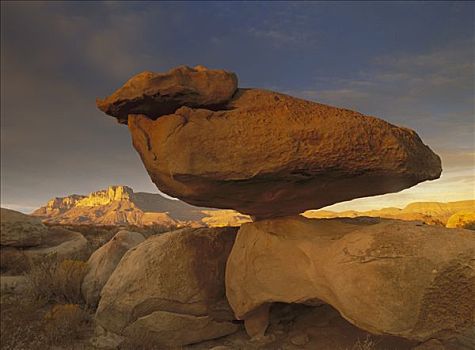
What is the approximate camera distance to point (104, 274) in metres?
8.52

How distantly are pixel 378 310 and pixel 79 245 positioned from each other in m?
12.6

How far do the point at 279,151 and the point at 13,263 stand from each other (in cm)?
1160

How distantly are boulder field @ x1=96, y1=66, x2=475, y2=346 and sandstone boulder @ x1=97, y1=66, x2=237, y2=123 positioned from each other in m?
0.02

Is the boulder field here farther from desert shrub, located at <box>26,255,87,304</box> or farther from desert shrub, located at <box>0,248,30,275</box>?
desert shrub, located at <box>0,248,30,275</box>

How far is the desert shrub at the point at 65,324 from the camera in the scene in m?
6.17

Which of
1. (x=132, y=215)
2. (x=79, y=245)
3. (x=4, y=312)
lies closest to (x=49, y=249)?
(x=79, y=245)

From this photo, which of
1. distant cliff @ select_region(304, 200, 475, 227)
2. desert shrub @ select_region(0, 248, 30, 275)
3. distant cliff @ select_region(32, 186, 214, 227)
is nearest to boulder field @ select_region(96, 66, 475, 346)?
distant cliff @ select_region(304, 200, 475, 227)

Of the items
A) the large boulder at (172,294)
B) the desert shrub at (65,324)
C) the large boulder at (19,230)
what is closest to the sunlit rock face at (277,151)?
the large boulder at (172,294)

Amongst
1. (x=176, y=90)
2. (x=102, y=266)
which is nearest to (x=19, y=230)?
(x=102, y=266)

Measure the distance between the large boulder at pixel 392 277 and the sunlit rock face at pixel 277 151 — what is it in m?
0.83

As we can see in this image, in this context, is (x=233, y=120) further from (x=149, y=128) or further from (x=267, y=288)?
(x=267, y=288)

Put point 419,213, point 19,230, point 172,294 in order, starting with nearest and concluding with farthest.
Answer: point 172,294
point 19,230
point 419,213

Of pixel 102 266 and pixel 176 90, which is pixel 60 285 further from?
pixel 176 90

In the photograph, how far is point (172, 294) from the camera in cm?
627
